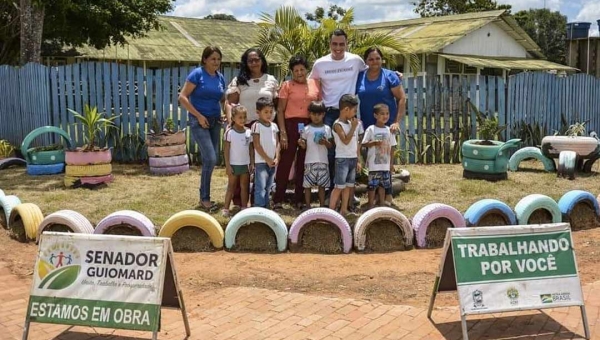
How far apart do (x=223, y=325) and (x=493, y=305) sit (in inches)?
69.5

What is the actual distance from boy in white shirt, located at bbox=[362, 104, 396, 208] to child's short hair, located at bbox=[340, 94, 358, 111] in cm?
35

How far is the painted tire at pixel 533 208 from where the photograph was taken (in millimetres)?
6266

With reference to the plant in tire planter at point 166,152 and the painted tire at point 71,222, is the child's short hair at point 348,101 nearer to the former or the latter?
the painted tire at point 71,222

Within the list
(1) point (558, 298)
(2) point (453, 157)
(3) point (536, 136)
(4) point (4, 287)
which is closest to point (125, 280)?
(4) point (4, 287)

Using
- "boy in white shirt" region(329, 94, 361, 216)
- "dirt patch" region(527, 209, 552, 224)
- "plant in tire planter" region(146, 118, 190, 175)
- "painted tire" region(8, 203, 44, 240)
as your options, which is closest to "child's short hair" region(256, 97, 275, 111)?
"boy in white shirt" region(329, 94, 361, 216)

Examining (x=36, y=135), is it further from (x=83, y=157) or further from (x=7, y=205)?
(x=7, y=205)

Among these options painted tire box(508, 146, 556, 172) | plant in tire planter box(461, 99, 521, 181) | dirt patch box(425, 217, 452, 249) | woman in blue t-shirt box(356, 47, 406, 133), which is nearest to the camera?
dirt patch box(425, 217, 452, 249)

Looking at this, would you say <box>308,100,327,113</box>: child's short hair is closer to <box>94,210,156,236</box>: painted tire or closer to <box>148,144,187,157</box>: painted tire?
<box>94,210,156,236</box>: painted tire

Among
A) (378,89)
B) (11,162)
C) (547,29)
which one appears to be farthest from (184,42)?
(547,29)

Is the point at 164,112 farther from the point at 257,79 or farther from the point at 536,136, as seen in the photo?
the point at 536,136

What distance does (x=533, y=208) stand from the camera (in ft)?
20.7

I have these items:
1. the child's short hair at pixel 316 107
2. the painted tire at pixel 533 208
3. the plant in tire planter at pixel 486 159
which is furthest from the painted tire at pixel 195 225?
the plant in tire planter at pixel 486 159

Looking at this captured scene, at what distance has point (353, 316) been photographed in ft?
13.9

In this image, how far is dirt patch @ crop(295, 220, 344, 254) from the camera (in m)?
5.86
